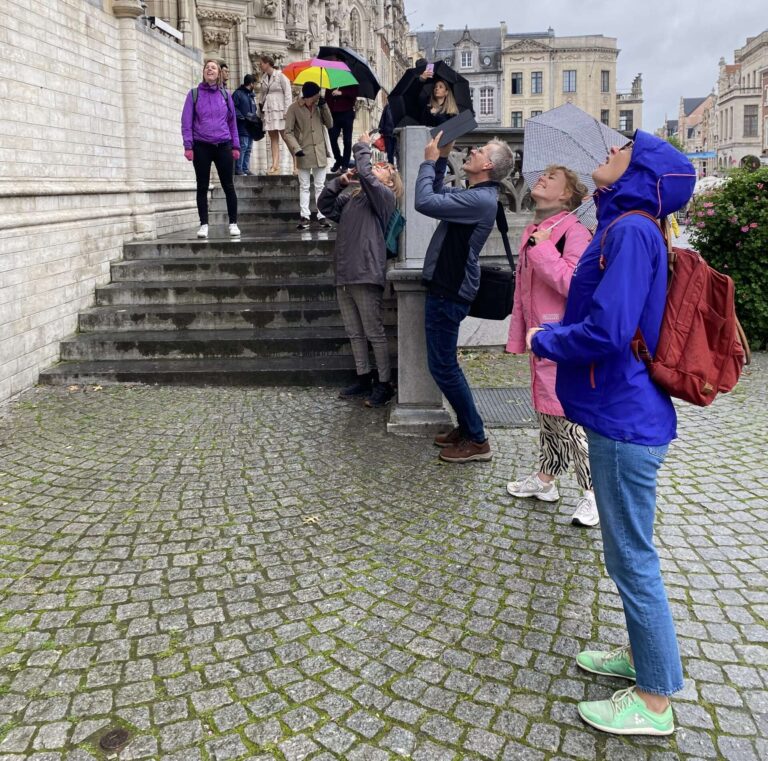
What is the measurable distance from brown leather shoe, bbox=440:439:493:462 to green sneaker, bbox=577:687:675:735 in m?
2.80

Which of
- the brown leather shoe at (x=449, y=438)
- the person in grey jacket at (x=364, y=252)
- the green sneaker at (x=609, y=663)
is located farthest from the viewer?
the person in grey jacket at (x=364, y=252)

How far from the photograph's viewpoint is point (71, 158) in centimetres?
888

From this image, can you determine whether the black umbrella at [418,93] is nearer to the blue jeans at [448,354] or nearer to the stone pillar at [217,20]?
the blue jeans at [448,354]

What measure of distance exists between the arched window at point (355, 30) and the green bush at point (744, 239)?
34.7 metres

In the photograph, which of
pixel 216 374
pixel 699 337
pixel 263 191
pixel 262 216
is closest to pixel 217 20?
pixel 263 191

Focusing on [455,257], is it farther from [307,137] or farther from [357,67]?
[357,67]

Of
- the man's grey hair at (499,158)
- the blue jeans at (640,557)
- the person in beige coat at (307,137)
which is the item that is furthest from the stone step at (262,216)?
the blue jeans at (640,557)

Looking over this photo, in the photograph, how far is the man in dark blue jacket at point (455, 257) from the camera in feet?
16.7

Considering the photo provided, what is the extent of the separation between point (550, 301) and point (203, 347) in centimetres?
458

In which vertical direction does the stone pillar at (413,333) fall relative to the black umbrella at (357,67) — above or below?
below

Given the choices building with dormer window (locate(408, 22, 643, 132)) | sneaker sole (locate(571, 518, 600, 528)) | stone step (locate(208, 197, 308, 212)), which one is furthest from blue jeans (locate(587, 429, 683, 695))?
building with dormer window (locate(408, 22, 643, 132))

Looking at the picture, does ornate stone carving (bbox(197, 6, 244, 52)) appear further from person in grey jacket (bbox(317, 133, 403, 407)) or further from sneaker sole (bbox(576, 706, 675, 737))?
sneaker sole (bbox(576, 706, 675, 737))

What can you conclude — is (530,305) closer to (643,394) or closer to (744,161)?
(643,394)

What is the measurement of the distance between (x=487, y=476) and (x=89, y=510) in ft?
8.54
